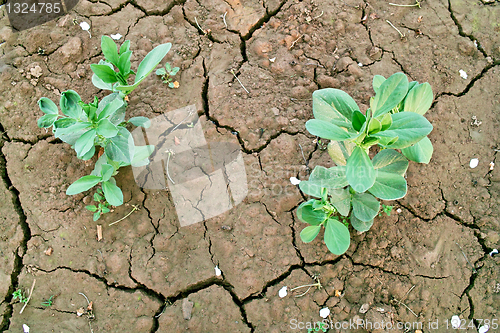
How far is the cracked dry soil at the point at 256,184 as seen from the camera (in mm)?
2484

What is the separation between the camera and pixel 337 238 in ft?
7.39

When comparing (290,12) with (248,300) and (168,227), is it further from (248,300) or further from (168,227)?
(248,300)

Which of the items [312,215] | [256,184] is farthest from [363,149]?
[256,184]

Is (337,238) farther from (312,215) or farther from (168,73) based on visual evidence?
(168,73)

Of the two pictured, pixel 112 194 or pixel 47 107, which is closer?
pixel 47 107

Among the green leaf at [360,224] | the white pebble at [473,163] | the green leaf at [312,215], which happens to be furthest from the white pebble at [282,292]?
the white pebble at [473,163]

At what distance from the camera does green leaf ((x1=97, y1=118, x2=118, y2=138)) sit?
2201mm

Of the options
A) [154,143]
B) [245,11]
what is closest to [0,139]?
[154,143]

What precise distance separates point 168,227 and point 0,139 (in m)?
1.66

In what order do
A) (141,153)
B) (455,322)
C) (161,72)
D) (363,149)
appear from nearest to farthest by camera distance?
1. (363,149)
2. (455,322)
3. (141,153)
4. (161,72)

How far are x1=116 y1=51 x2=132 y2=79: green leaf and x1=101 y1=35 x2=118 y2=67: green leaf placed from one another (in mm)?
39

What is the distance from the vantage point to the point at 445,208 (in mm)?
2662

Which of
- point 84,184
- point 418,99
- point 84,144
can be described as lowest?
point 84,184

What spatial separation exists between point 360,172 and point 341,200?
0.53 meters
